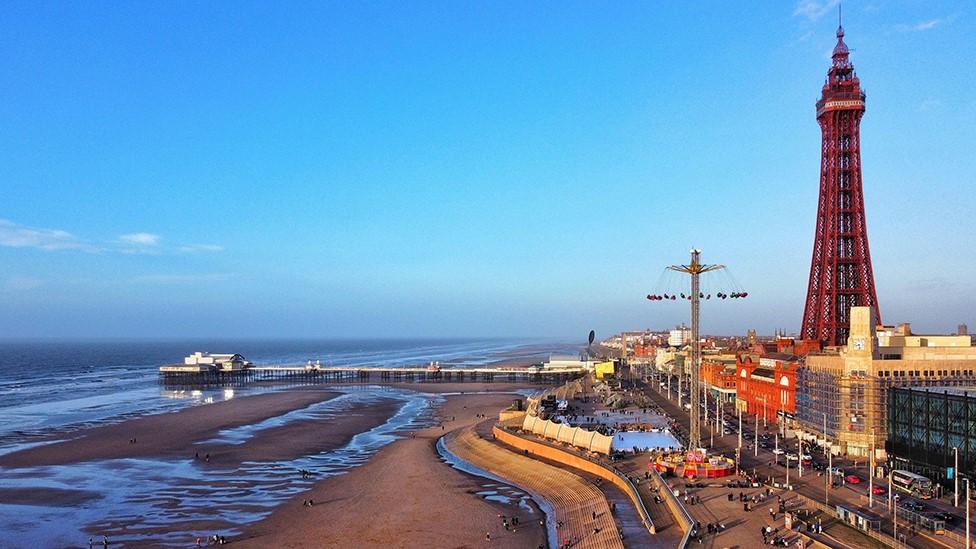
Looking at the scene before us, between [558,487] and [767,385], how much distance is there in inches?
1669

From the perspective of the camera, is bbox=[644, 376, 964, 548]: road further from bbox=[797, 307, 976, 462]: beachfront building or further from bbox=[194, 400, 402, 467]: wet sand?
bbox=[194, 400, 402, 467]: wet sand

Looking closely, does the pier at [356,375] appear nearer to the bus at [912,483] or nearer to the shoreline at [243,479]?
the shoreline at [243,479]

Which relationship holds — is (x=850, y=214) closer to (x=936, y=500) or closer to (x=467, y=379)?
(x=936, y=500)

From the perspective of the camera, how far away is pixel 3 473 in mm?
67938

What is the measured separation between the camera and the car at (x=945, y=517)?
39722 millimetres

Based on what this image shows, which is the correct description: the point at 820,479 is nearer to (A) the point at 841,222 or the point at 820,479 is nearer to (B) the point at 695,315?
(B) the point at 695,315

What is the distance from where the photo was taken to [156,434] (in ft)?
301

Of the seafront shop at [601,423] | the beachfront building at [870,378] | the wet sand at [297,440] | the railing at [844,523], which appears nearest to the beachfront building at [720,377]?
the seafront shop at [601,423]

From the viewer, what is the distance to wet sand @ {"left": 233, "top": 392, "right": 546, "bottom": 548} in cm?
4716

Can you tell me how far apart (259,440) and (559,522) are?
48125mm

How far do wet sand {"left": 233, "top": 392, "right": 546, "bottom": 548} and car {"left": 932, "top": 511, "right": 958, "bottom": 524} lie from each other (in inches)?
820

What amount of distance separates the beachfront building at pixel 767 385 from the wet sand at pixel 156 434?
6167cm

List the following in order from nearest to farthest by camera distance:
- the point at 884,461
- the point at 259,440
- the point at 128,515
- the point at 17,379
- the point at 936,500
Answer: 1. the point at 936,500
2. the point at 128,515
3. the point at 884,461
4. the point at 259,440
5. the point at 17,379

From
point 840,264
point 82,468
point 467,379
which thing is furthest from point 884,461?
point 467,379
